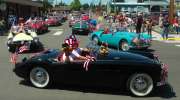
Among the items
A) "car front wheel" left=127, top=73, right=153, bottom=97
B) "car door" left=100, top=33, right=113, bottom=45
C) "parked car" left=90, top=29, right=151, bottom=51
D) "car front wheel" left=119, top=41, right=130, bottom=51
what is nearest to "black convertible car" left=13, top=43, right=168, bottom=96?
"car front wheel" left=127, top=73, right=153, bottom=97

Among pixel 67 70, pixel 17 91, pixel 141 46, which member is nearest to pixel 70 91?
pixel 67 70

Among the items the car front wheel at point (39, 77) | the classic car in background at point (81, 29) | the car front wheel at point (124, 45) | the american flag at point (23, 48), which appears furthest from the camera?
the classic car in background at point (81, 29)

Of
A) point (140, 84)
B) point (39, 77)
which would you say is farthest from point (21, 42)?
point (140, 84)

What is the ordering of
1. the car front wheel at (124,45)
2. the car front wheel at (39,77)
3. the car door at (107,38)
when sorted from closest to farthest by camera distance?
the car front wheel at (39,77), the car front wheel at (124,45), the car door at (107,38)

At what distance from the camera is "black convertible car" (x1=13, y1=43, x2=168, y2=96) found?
31.8ft

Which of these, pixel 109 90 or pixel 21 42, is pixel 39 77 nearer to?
pixel 109 90

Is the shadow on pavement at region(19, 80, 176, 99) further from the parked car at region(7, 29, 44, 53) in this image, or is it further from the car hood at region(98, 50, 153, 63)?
the parked car at region(7, 29, 44, 53)

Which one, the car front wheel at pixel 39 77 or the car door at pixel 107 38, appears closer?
the car front wheel at pixel 39 77

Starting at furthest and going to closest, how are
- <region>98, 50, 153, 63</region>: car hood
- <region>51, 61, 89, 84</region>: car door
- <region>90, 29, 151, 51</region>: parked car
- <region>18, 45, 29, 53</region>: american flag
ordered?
<region>90, 29, 151, 51</region>: parked car → <region>18, 45, 29, 53</region>: american flag → <region>51, 61, 89, 84</region>: car door → <region>98, 50, 153, 63</region>: car hood

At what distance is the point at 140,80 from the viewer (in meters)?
9.70

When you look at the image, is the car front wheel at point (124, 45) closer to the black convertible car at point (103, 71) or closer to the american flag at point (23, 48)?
the american flag at point (23, 48)

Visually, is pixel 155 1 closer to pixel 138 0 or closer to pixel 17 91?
pixel 138 0

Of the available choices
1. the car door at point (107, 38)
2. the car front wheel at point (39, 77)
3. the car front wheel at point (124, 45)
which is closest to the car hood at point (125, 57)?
the car front wheel at point (39, 77)

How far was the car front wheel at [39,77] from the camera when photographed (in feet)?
33.8
